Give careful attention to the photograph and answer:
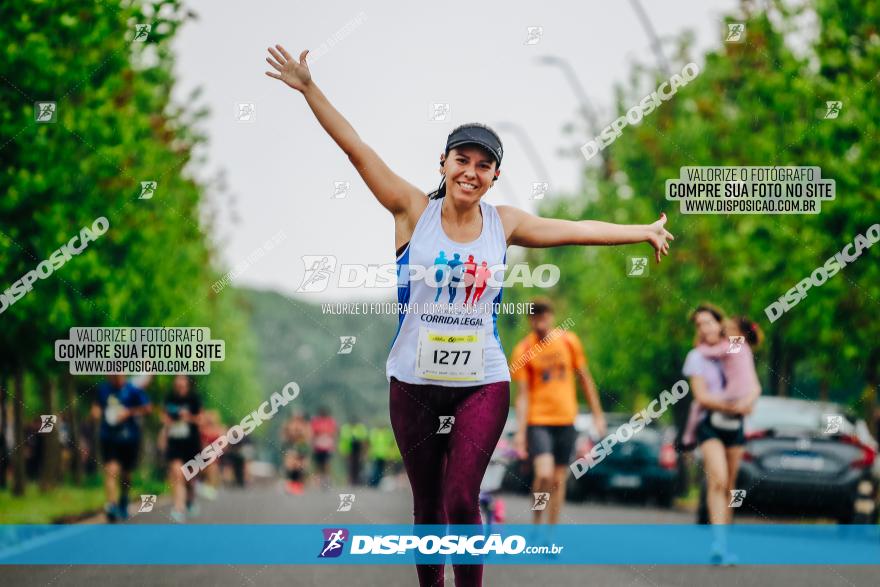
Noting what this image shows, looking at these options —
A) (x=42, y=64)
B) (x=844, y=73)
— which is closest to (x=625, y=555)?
(x=42, y=64)

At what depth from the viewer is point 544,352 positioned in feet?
36.0

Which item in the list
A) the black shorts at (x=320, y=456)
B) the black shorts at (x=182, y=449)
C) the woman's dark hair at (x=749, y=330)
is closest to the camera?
the woman's dark hair at (x=749, y=330)

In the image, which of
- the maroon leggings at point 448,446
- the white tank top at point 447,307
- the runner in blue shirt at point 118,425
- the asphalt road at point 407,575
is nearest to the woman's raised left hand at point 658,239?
the white tank top at point 447,307

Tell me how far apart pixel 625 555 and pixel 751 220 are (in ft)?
32.2

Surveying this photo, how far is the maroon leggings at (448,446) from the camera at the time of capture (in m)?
5.86

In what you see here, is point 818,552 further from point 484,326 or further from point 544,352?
point 484,326

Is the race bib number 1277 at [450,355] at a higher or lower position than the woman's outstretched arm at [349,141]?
lower

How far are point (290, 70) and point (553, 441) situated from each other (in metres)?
5.56

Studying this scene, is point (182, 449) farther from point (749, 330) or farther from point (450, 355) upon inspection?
point (450, 355)

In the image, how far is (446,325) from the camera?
605cm

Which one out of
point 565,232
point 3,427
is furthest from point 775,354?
point 565,232

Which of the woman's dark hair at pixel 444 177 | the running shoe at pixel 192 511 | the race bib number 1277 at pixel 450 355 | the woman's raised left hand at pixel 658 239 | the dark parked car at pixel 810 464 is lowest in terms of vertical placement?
the running shoe at pixel 192 511

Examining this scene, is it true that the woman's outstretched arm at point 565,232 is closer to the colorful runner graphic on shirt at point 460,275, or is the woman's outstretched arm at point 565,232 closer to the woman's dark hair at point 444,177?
the woman's dark hair at point 444,177

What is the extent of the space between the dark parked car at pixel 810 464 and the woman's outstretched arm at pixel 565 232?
376 inches
